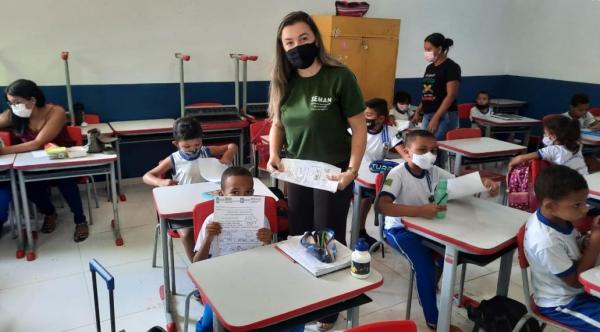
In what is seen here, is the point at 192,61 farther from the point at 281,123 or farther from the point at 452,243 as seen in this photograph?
the point at 452,243

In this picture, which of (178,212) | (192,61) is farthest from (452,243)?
(192,61)

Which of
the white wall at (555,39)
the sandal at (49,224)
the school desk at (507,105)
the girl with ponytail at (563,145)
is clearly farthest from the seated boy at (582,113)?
the sandal at (49,224)

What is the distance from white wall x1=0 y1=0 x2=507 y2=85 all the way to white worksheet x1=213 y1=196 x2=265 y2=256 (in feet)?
11.4

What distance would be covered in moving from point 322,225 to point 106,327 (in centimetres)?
134

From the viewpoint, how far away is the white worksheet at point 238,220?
67.9 inches

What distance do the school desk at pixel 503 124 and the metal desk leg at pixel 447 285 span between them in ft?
13.7

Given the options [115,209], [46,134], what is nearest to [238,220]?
[115,209]

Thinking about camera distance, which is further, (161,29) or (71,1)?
(161,29)

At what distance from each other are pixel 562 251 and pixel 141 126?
3918mm

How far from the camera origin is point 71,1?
169 inches

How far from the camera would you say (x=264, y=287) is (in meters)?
1.50

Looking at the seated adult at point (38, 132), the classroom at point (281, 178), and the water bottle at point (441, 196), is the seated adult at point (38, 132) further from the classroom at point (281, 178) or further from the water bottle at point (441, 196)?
the water bottle at point (441, 196)

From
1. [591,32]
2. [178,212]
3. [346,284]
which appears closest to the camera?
[346,284]

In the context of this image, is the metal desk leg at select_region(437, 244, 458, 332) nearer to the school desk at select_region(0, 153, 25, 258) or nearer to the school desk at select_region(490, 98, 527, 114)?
the school desk at select_region(0, 153, 25, 258)
